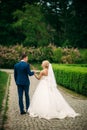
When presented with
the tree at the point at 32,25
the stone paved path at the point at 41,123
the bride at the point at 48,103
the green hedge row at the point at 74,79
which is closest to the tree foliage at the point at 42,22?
the tree at the point at 32,25

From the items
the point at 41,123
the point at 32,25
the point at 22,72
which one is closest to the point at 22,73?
the point at 22,72

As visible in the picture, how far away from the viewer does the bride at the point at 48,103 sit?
9664 mm

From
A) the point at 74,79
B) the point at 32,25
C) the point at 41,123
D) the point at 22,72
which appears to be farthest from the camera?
the point at 32,25

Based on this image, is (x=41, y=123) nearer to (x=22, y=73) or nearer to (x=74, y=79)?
(x=22, y=73)

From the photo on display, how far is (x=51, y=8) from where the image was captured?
228 ft

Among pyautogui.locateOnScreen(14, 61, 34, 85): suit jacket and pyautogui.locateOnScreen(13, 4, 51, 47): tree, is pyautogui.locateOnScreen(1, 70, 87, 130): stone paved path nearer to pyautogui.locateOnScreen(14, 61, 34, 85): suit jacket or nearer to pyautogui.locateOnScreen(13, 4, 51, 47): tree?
pyautogui.locateOnScreen(14, 61, 34, 85): suit jacket

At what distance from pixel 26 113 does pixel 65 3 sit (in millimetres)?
60783

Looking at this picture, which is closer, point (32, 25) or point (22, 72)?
point (22, 72)

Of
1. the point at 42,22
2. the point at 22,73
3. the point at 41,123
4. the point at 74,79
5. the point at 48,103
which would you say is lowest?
the point at 42,22

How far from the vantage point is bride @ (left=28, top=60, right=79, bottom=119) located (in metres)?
9.66

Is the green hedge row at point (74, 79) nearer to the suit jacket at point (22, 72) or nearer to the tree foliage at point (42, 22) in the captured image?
the suit jacket at point (22, 72)

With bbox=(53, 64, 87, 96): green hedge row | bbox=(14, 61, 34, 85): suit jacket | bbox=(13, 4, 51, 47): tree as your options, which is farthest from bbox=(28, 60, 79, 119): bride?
bbox=(13, 4, 51, 47): tree

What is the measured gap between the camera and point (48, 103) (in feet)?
32.3

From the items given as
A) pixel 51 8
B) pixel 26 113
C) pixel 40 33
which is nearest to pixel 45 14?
pixel 51 8
